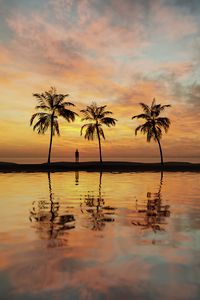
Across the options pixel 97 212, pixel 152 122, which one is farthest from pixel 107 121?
pixel 97 212

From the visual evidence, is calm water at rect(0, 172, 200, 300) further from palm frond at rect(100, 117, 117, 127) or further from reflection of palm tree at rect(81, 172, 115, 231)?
palm frond at rect(100, 117, 117, 127)

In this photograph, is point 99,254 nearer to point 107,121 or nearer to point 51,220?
point 51,220

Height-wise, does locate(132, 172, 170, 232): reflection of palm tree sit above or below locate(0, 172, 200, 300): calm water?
above

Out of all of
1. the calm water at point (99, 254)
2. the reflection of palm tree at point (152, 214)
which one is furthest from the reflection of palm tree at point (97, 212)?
the reflection of palm tree at point (152, 214)

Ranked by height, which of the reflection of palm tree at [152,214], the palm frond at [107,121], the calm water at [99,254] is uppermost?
the palm frond at [107,121]

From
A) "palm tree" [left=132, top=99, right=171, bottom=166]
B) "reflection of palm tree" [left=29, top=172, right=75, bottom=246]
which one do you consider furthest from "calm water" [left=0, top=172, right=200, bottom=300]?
"palm tree" [left=132, top=99, right=171, bottom=166]

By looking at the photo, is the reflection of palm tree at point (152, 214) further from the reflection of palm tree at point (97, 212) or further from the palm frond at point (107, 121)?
the palm frond at point (107, 121)

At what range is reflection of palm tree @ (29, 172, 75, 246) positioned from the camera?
7766mm

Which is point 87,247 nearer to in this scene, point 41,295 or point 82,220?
point 41,295

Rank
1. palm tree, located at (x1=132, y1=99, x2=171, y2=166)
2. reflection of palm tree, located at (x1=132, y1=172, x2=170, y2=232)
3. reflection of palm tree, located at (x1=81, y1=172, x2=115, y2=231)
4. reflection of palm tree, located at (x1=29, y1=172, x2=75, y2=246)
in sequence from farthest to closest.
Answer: palm tree, located at (x1=132, y1=99, x2=171, y2=166), reflection of palm tree, located at (x1=81, y1=172, x2=115, y2=231), reflection of palm tree, located at (x1=132, y1=172, x2=170, y2=232), reflection of palm tree, located at (x1=29, y1=172, x2=75, y2=246)

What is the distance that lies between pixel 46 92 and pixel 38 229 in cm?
3804

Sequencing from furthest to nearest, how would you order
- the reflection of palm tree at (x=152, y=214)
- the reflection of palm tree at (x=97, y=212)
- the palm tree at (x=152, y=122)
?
the palm tree at (x=152, y=122)
the reflection of palm tree at (x=97, y=212)
the reflection of palm tree at (x=152, y=214)

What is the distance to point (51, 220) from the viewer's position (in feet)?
31.2

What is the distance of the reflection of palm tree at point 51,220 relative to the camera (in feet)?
25.5
